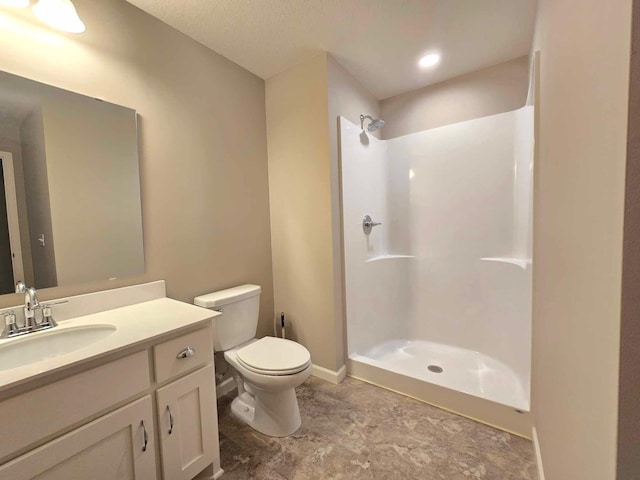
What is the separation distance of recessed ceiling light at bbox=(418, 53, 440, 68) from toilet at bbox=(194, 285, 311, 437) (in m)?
2.09

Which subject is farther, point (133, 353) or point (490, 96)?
point (490, 96)

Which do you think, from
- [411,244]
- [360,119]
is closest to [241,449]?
[411,244]

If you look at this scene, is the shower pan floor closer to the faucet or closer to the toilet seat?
the toilet seat

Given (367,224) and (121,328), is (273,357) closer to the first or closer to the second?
(121,328)

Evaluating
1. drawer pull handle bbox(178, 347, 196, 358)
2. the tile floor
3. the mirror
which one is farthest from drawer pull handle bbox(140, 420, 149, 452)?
the mirror

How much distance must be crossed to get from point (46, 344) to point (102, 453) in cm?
49

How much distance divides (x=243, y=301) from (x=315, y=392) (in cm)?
82

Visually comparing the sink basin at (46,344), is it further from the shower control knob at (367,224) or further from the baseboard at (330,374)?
the shower control knob at (367,224)

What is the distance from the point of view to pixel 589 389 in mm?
574

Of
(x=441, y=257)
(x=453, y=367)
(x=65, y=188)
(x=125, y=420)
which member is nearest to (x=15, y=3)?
(x=65, y=188)

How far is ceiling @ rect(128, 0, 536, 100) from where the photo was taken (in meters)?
1.46

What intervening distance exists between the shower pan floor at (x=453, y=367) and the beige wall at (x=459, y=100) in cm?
201

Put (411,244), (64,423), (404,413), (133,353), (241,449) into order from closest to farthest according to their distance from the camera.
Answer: (64,423) < (133,353) < (241,449) < (404,413) < (411,244)

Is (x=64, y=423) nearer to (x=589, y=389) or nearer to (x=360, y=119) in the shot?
(x=589, y=389)
